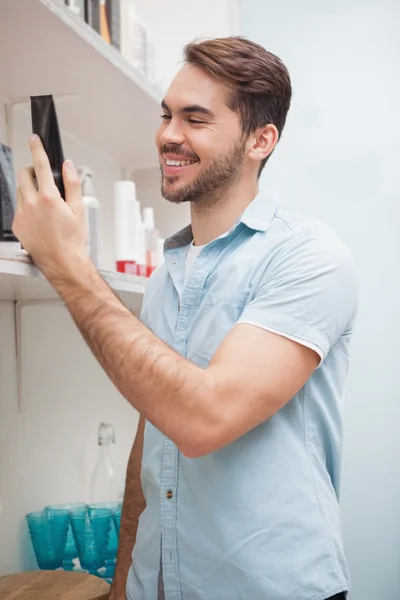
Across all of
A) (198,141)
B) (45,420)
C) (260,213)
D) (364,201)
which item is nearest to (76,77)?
(198,141)

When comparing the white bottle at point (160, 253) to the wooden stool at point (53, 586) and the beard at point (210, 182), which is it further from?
the wooden stool at point (53, 586)

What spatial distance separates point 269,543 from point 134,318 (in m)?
0.37

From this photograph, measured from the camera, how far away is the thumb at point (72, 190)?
1159 mm

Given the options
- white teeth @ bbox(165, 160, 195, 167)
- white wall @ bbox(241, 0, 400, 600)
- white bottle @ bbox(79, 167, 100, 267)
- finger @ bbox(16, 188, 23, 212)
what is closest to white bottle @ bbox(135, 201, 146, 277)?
white bottle @ bbox(79, 167, 100, 267)

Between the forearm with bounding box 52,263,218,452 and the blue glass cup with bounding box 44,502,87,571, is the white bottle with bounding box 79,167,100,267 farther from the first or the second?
the blue glass cup with bounding box 44,502,87,571

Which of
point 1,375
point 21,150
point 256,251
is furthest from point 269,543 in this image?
point 21,150

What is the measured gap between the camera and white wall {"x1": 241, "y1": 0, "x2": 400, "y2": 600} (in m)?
2.51

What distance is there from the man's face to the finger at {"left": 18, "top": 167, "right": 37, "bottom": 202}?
24 centimetres

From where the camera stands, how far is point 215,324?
3.88 feet

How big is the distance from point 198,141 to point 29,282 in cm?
37

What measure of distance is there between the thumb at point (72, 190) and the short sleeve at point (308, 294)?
0.97ft

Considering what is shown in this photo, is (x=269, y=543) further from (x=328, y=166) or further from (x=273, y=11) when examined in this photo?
(x=273, y=11)

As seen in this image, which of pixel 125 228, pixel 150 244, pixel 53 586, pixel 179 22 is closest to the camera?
Answer: pixel 53 586

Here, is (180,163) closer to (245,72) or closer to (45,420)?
(245,72)
